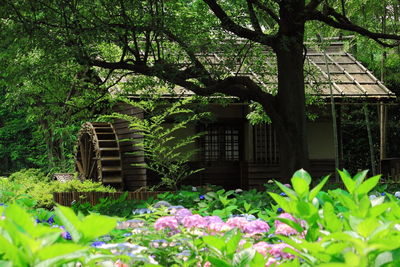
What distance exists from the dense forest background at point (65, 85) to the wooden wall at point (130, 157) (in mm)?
842

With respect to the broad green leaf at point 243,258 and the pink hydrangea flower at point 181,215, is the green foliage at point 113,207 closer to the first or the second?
the pink hydrangea flower at point 181,215

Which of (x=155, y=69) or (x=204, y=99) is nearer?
(x=155, y=69)

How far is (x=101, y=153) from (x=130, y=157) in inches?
42.0

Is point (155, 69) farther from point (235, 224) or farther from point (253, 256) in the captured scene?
point (253, 256)

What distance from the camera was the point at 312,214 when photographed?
1.78 m

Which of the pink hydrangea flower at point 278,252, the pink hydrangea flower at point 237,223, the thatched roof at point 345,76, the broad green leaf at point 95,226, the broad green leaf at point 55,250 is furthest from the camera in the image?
the thatched roof at point 345,76

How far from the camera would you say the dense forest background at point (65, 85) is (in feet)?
30.7

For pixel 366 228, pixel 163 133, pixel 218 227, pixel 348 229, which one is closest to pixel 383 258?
pixel 366 228

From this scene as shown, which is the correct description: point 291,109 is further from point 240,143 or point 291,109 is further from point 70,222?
point 70,222

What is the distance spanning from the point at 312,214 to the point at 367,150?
76.8 ft

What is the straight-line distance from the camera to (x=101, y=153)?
53.3 feet

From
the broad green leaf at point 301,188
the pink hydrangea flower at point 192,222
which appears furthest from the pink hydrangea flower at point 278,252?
the pink hydrangea flower at point 192,222

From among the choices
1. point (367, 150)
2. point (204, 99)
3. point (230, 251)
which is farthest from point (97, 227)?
point (367, 150)

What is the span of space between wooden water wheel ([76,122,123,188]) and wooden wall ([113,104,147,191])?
0.35m
